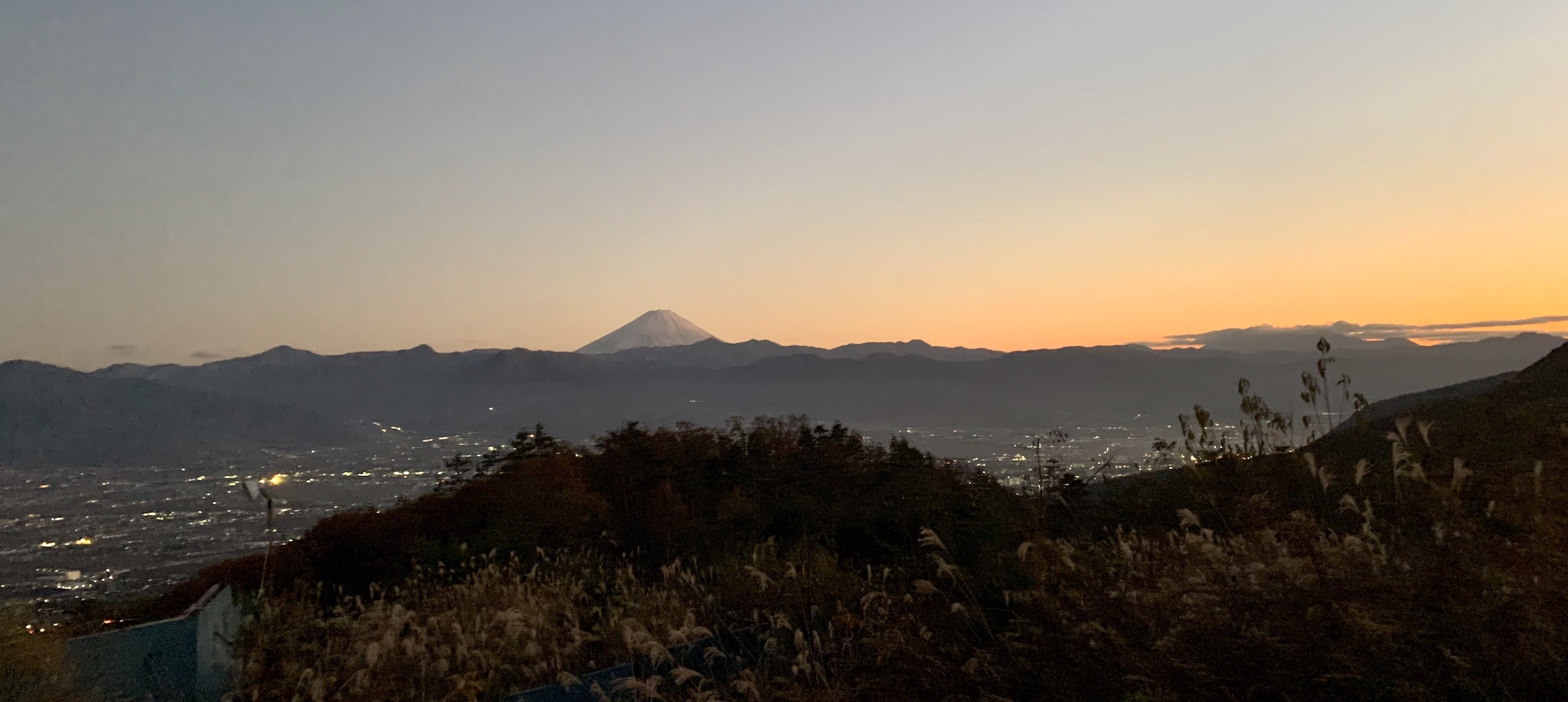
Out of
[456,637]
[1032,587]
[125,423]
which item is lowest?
[456,637]

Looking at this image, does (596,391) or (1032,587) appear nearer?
(1032,587)

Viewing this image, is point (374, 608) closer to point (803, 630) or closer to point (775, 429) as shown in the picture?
point (803, 630)

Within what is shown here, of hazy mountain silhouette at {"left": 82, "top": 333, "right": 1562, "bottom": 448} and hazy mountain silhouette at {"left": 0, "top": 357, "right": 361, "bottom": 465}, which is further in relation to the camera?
hazy mountain silhouette at {"left": 82, "top": 333, "right": 1562, "bottom": 448}

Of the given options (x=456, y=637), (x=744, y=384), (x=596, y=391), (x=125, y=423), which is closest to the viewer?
(x=456, y=637)

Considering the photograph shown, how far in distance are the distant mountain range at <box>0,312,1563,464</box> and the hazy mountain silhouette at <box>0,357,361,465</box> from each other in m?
0.19

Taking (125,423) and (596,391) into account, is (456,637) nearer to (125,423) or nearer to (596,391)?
(125,423)

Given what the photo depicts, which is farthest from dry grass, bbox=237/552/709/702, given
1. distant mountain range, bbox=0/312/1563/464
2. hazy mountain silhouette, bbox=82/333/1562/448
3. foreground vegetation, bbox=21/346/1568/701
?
hazy mountain silhouette, bbox=82/333/1562/448

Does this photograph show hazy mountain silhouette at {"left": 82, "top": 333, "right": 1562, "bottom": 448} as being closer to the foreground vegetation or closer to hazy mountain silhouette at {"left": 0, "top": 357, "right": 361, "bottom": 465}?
hazy mountain silhouette at {"left": 0, "top": 357, "right": 361, "bottom": 465}

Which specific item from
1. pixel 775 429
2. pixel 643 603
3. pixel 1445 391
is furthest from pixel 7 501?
pixel 1445 391

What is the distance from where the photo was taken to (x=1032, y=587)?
216 inches

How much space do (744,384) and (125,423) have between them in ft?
238

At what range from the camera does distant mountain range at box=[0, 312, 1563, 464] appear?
186 feet

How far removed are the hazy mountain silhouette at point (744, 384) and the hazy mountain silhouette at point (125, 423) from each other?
10.8 m

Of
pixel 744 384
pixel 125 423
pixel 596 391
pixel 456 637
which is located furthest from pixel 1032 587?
pixel 744 384
